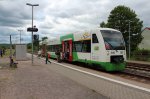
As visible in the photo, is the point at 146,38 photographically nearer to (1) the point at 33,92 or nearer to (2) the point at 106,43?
(2) the point at 106,43

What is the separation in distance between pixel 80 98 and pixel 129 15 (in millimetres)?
51510

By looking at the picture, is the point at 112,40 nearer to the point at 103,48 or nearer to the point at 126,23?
the point at 103,48

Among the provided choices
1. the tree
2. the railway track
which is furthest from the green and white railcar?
the tree

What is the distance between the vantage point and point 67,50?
2578 cm

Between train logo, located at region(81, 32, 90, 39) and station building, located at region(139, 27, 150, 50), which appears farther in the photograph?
station building, located at region(139, 27, 150, 50)

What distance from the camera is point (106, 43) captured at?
17500 millimetres

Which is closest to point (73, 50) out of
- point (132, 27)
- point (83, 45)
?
point (83, 45)

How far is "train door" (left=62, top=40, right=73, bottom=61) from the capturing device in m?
24.8

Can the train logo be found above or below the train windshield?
above

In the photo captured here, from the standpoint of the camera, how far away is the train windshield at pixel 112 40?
1759cm

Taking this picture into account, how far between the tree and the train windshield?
37103 millimetres

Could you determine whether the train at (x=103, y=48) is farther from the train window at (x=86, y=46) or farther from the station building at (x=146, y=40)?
the station building at (x=146, y=40)

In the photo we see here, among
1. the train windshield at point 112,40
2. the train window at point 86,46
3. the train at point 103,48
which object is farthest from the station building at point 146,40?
the train windshield at point 112,40

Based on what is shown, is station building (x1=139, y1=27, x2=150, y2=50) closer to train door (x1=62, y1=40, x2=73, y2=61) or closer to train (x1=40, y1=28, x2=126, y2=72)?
train door (x1=62, y1=40, x2=73, y2=61)
